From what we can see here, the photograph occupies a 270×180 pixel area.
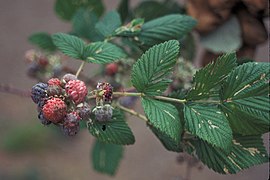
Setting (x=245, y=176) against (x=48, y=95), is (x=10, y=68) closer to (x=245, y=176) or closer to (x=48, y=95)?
(x=245, y=176)

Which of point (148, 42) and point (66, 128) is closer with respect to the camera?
point (66, 128)

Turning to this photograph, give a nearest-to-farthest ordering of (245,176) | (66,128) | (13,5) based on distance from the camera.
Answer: (66,128) → (245,176) → (13,5)

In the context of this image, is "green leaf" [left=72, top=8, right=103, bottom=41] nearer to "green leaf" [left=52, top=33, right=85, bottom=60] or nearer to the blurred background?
"green leaf" [left=52, top=33, right=85, bottom=60]

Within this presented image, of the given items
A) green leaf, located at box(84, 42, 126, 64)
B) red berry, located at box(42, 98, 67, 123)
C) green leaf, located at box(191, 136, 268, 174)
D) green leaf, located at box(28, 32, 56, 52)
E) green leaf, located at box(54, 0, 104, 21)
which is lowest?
green leaf, located at box(191, 136, 268, 174)

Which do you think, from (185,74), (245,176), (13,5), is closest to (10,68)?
(13,5)

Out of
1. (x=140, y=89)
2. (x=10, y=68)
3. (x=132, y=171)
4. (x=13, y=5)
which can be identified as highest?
(x=13, y=5)

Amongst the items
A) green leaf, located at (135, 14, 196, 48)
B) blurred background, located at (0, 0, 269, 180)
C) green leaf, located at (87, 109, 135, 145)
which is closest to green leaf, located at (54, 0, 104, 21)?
green leaf, located at (135, 14, 196, 48)

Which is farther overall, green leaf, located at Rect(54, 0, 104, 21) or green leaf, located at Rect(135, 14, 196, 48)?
green leaf, located at Rect(54, 0, 104, 21)

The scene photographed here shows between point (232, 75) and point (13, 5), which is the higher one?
point (13, 5)

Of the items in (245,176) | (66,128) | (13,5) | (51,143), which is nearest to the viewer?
(66,128)
